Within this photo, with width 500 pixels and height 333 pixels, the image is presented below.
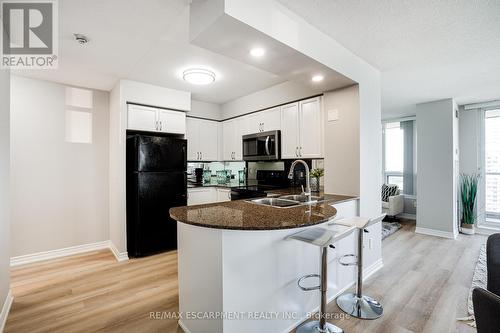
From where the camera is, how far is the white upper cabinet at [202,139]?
4332 mm

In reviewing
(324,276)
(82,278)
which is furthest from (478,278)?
(82,278)

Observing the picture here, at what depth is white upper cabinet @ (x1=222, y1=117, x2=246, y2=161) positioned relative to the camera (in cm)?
437

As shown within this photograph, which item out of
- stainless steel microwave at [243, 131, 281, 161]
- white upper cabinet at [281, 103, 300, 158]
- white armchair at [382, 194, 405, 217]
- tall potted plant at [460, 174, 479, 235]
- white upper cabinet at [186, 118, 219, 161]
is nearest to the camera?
white upper cabinet at [281, 103, 300, 158]

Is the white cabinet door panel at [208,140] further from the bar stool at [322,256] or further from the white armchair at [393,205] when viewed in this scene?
the white armchair at [393,205]

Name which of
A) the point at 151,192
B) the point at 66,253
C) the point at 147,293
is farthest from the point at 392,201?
the point at 66,253

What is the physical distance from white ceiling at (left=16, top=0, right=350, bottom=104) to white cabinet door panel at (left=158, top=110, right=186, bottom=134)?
430 mm

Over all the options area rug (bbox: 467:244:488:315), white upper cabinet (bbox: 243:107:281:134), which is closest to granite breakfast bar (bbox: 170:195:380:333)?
area rug (bbox: 467:244:488:315)

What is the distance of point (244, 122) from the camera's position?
4297 millimetres

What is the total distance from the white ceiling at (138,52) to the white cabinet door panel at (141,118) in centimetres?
41

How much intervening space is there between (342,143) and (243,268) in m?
1.92

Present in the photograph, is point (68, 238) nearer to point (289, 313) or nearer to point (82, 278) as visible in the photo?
point (82, 278)

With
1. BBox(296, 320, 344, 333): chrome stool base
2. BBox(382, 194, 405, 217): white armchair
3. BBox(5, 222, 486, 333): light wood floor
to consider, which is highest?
BBox(382, 194, 405, 217): white armchair

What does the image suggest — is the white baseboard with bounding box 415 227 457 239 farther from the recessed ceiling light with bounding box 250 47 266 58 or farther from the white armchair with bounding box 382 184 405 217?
the recessed ceiling light with bounding box 250 47 266 58

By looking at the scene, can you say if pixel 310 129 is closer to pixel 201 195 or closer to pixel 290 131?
pixel 290 131
